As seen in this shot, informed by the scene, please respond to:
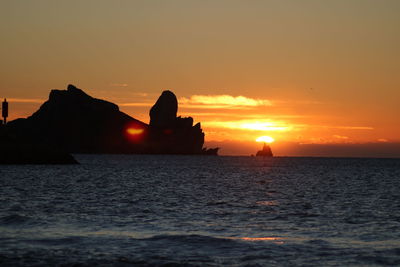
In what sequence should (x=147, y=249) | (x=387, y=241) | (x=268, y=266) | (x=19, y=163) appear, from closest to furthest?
1. (x=268, y=266)
2. (x=147, y=249)
3. (x=387, y=241)
4. (x=19, y=163)

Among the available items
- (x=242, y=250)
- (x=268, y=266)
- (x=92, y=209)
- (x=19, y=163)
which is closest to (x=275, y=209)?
(x=92, y=209)

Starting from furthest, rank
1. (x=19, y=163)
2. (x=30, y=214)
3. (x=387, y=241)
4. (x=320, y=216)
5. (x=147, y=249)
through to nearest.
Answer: (x=19, y=163) → (x=320, y=216) → (x=30, y=214) → (x=387, y=241) → (x=147, y=249)

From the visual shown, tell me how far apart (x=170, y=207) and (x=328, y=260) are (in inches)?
1046

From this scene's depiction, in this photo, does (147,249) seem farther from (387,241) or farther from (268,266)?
(387,241)

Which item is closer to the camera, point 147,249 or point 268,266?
point 268,266

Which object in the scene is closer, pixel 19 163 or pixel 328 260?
pixel 328 260

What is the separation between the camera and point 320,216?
44344 millimetres

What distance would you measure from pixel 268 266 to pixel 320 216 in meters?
21.5

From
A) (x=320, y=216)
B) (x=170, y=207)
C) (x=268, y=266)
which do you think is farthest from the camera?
(x=170, y=207)

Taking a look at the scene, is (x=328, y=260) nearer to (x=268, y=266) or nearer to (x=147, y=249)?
(x=268, y=266)

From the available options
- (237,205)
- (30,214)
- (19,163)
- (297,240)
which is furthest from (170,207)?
(19,163)

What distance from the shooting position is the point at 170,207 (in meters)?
50.4

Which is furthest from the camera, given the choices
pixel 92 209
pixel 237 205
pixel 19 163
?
pixel 19 163

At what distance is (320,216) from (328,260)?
64.1ft
